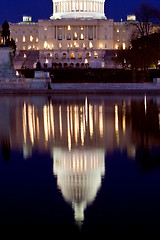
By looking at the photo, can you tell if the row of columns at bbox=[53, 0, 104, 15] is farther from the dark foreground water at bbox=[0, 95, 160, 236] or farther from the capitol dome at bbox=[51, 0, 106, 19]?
the dark foreground water at bbox=[0, 95, 160, 236]

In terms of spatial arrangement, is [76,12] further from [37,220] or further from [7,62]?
[37,220]

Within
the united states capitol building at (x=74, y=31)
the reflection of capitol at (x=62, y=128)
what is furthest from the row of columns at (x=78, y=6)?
the reflection of capitol at (x=62, y=128)

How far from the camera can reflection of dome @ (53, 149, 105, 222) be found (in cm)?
869

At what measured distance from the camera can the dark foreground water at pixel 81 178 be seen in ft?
25.3

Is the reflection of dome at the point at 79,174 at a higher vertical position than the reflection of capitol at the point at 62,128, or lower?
higher

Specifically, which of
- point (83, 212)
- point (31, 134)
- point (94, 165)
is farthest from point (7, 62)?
point (83, 212)

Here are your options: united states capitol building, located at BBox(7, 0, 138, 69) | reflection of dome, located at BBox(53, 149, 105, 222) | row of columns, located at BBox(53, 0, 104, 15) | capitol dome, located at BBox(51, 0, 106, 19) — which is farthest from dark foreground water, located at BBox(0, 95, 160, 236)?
row of columns, located at BBox(53, 0, 104, 15)

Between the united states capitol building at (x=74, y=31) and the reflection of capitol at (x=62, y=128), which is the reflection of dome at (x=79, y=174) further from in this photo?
the united states capitol building at (x=74, y=31)

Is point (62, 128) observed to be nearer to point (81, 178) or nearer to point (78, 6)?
point (81, 178)

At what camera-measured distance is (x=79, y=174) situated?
10422 millimetres

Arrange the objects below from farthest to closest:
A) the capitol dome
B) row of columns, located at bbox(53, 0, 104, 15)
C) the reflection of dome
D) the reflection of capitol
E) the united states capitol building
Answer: row of columns, located at bbox(53, 0, 104, 15) → the capitol dome → the united states capitol building → the reflection of capitol → the reflection of dome

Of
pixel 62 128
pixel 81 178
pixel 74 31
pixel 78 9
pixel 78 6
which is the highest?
pixel 78 6

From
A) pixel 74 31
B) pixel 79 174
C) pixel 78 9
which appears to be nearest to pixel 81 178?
pixel 79 174

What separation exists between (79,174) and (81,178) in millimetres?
342
